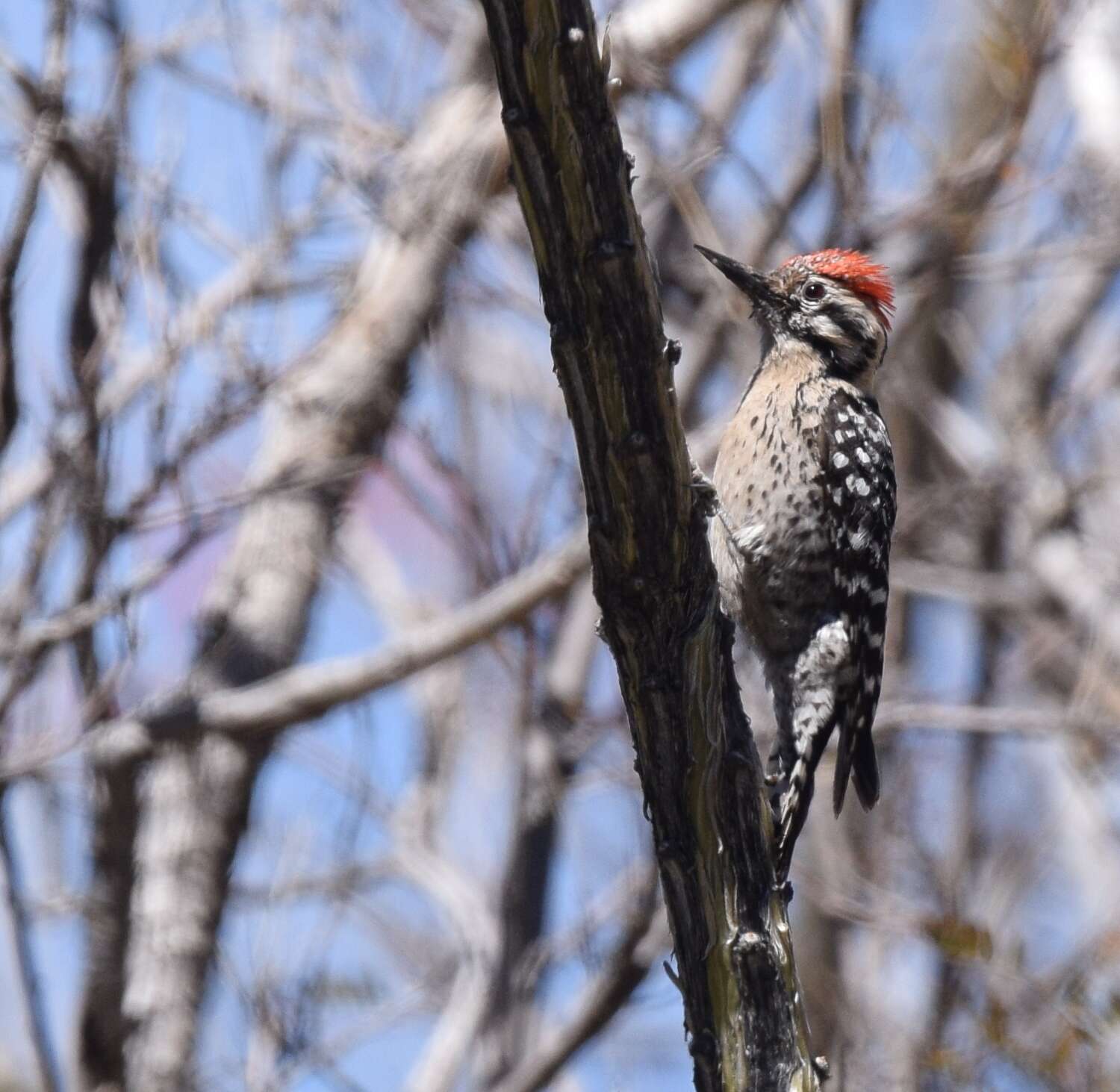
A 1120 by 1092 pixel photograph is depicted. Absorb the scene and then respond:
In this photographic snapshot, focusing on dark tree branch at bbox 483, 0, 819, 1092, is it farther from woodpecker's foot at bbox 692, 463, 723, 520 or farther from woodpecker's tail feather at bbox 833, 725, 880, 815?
woodpecker's tail feather at bbox 833, 725, 880, 815

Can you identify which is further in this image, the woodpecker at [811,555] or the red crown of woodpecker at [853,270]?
the red crown of woodpecker at [853,270]

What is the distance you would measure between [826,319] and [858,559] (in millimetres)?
974

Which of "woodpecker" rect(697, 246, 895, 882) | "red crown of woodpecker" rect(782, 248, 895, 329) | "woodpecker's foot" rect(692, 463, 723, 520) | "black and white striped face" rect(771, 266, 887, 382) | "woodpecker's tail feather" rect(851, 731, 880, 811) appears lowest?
"woodpecker's tail feather" rect(851, 731, 880, 811)

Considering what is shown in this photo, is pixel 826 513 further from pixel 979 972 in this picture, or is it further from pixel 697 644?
pixel 979 972

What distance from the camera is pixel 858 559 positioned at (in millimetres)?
5027

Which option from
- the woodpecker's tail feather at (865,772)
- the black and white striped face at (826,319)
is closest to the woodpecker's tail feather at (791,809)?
the woodpecker's tail feather at (865,772)

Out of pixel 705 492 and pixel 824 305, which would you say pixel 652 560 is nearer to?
pixel 705 492

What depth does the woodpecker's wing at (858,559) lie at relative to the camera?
4.93m

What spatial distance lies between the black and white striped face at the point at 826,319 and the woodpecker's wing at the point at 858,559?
0.42m

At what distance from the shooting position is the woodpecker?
491cm

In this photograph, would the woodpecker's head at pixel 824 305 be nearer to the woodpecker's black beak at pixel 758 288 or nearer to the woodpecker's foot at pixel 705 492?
the woodpecker's black beak at pixel 758 288

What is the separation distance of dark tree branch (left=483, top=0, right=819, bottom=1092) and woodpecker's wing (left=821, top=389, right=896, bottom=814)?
1.71m

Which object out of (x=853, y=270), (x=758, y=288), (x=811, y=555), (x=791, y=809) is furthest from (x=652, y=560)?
(x=853, y=270)

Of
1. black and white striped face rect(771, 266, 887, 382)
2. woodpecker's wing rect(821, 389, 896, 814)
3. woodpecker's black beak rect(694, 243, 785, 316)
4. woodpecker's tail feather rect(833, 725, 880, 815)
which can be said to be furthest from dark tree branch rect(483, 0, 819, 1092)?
black and white striped face rect(771, 266, 887, 382)
